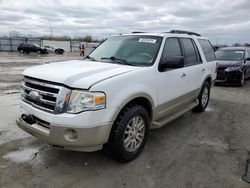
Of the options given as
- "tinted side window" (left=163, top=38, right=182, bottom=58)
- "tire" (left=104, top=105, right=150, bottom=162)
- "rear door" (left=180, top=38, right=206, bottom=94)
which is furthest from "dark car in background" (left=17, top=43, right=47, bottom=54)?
"tire" (left=104, top=105, right=150, bottom=162)

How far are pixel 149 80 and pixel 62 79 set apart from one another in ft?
4.27

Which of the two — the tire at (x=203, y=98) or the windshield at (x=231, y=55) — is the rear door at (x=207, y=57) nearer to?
the tire at (x=203, y=98)

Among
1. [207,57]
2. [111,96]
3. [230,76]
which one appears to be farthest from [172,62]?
[230,76]

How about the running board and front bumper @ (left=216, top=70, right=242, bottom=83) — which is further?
front bumper @ (left=216, top=70, right=242, bottom=83)

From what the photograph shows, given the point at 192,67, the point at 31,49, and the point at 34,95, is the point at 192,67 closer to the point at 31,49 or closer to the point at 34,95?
the point at 34,95

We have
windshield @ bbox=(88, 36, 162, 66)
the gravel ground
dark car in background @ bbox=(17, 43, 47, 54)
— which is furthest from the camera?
dark car in background @ bbox=(17, 43, 47, 54)

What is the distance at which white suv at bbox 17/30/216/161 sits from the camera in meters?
2.61

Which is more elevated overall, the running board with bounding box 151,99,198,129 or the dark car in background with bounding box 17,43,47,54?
the dark car in background with bounding box 17,43,47,54

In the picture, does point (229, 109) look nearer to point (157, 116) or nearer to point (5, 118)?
point (157, 116)

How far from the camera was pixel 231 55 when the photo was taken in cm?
1057

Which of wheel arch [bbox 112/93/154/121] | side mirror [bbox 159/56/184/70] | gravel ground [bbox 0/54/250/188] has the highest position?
side mirror [bbox 159/56/184/70]

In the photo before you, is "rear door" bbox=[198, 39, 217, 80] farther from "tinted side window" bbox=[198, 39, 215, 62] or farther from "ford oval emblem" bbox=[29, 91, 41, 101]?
"ford oval emblem" bbox=[29, 91, 41, 101]

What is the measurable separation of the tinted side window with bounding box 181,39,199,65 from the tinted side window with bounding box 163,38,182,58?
0.97 ft

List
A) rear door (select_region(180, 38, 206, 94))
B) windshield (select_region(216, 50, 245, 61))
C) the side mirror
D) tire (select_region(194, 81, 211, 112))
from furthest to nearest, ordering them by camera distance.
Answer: windshield (select_region(216, 50, 245, 61)) < tire (select_region(194, 81, 211, 112)) < rear door (select_region(180, 38, 206, 94)) < the side mirror
